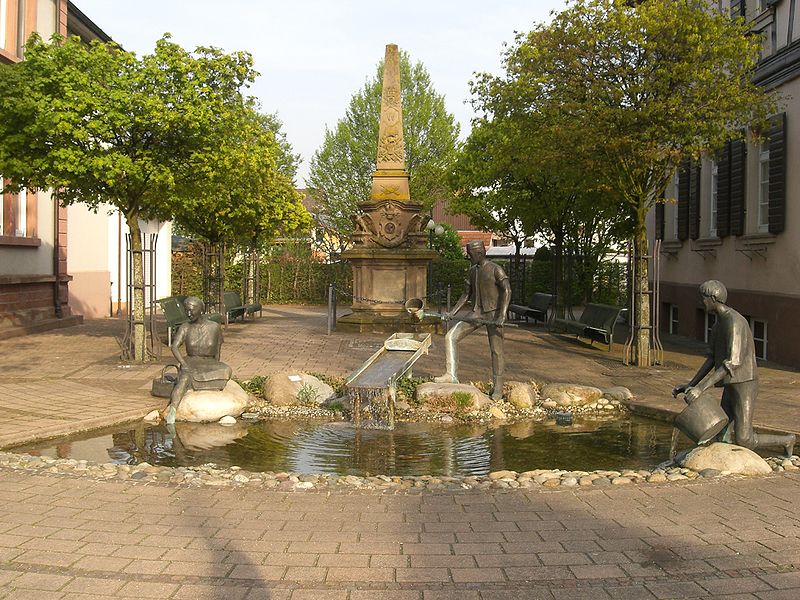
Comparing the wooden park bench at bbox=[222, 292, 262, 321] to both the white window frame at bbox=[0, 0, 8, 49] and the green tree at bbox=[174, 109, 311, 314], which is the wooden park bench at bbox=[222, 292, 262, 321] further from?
the white window frame at bbox=[0, 0, 8, 49]

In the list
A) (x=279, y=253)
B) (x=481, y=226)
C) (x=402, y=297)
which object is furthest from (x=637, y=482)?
(x=279, y=253)

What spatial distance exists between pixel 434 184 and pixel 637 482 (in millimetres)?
40931

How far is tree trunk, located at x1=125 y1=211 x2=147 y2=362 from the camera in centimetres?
1372

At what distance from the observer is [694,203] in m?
20.2

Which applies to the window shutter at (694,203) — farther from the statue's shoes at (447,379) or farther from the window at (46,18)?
the window at (46,18)

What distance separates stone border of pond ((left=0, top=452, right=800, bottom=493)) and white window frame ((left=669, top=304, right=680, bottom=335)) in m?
15.4

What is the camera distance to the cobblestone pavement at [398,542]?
13.9 ft

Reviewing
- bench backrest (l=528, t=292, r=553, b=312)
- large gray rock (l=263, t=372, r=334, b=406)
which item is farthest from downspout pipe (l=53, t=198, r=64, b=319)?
large gray rock (l=263, t=372, r=334, b=406)

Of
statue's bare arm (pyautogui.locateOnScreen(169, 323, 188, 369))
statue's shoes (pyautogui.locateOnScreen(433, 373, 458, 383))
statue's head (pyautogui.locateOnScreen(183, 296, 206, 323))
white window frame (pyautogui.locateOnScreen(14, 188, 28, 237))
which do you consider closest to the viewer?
statue's bare arm (pyautogui.locateOnScreen(169, 323, 188, 369))

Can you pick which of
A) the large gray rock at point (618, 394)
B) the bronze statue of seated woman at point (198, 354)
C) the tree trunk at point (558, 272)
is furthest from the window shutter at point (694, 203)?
the bronze statue of seated woman at point (198, 354)

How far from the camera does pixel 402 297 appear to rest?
66.2 ft

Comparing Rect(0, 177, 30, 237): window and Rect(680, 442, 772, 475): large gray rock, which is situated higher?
Rect(0, 177, 30, 237): window

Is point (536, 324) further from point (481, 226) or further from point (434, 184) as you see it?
point (434, 184)

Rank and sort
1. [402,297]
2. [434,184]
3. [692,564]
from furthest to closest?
[434,184], [402,297], [692,564]
